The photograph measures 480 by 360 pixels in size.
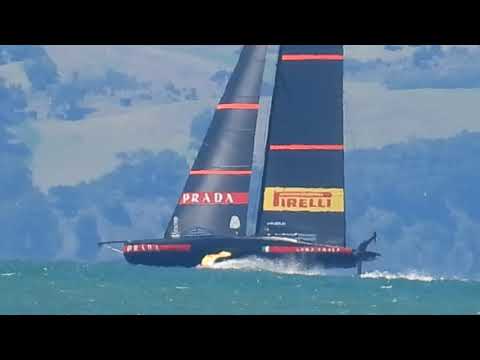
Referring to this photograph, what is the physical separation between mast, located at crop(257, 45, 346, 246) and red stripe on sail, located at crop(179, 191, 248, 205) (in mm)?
965

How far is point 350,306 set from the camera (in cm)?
3806

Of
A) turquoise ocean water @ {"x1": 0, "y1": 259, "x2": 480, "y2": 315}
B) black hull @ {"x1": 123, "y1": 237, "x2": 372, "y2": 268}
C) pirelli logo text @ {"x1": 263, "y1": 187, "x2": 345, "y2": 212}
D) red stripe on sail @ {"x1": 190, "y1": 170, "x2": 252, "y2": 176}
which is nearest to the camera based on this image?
turquoise ocean water @ {"x1": 0, "y1": 259, "x2": 480, "y2": 315}

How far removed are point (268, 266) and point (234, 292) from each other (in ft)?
16.7

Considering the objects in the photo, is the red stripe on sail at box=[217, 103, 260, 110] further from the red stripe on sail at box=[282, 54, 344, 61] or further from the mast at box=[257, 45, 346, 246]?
the red stripe on sail at box=[282, 54, 344, 61]

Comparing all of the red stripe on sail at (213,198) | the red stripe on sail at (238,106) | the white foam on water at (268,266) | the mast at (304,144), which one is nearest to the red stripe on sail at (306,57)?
the mast at (304,144)

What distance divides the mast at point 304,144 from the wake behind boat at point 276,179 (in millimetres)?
24

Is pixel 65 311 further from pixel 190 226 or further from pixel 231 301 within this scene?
pixel 190 226

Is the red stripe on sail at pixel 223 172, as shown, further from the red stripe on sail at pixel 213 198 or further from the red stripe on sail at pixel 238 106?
the red stripe on sail at pixel 238 106

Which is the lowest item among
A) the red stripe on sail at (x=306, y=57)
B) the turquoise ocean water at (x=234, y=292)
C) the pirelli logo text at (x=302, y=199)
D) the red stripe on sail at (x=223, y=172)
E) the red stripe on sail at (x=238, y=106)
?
the turquoise ocean water at (x=234, y=292)

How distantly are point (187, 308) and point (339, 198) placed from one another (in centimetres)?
1031

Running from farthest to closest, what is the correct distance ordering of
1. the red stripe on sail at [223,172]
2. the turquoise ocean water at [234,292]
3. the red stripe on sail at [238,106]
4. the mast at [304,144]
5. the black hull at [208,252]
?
the red stripe on sail at [238,106] → the red stripe on sail at [223,172] → the black hull at [208,252] → the mast at [304,144] → the turquoise ocean water at [234,292]

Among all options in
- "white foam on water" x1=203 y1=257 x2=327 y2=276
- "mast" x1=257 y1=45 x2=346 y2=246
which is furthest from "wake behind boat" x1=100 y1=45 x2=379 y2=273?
"white foam on water" x1=203 y1=257 x2=327 y2=276

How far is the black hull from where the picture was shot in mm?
45688

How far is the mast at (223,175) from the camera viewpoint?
45938mm
